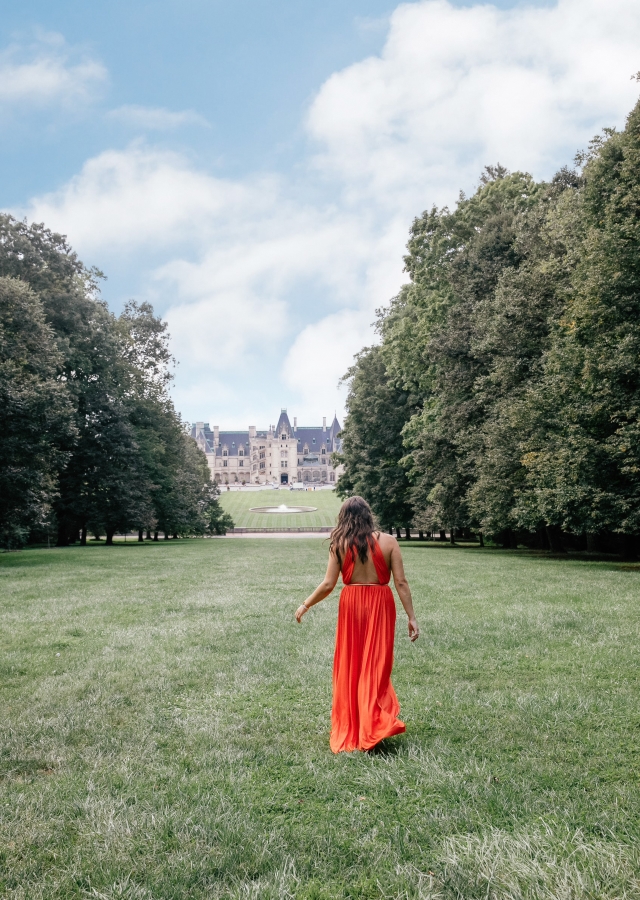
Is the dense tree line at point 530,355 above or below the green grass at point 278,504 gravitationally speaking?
above

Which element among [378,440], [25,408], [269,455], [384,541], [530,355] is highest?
[269,455]

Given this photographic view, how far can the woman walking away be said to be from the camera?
4.96 m

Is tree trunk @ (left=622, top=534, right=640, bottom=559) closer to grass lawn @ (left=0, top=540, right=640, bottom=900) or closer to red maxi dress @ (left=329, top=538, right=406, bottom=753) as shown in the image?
grass lawn @ (left=0, top=540, right=640, bottom=900)

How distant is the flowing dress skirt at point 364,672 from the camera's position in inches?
194

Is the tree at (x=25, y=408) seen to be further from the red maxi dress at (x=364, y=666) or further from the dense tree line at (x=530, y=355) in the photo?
the red maxi dress at (x=364, y=666)

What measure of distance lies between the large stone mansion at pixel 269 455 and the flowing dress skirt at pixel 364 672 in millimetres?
161832

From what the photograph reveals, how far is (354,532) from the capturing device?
517 cm

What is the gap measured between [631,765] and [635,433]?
1386cm

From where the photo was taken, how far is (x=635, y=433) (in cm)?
1677

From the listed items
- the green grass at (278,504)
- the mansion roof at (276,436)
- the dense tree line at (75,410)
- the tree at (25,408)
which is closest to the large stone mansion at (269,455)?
the mansion roof at (276,436)

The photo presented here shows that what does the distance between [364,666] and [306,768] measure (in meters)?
0.85

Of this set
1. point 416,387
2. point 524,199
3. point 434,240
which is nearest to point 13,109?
point 434,240

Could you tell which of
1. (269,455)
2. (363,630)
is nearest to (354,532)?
(363,630)

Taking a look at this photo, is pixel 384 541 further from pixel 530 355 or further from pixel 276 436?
pixel 276 436
